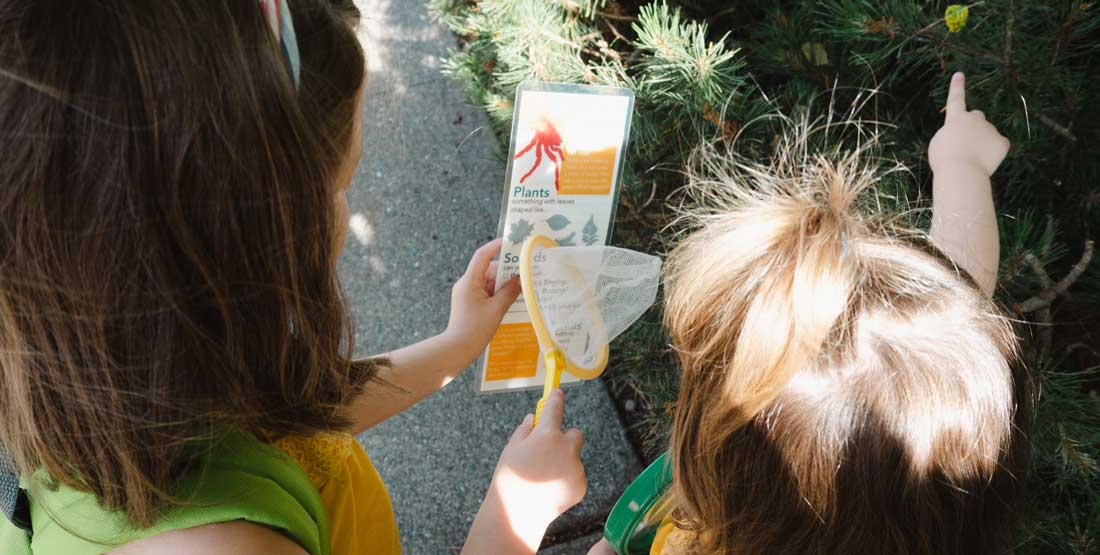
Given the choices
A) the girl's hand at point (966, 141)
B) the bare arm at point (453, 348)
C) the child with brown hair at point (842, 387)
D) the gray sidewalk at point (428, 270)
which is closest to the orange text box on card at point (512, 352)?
the bare arm at point (453, 348)

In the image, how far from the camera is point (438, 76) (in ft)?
8.29

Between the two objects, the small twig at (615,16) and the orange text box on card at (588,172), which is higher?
the small twig at (615,16)

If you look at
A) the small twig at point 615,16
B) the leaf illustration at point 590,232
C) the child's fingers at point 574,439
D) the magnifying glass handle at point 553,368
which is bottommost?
the child's fingers at point 574,439

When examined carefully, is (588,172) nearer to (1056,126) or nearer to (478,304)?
(478,304)

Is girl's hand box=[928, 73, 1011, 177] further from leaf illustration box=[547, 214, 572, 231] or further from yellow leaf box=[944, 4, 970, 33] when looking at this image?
leaf illustration box=[547, 214, 572, 231]

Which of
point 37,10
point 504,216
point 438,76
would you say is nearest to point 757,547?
point 504,216

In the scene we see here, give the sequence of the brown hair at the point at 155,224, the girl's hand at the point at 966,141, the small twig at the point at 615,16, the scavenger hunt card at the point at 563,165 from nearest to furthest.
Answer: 1. the brown hair at the point at 155,224
2. the scavenger hunt card at the point at 563,165
3. the girl's hand at the point at 966,141
4. the small twig at the point at 615,16

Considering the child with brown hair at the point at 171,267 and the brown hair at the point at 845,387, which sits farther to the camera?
the brown hair at the point at 845,387

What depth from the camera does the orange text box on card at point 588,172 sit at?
1.14 metres

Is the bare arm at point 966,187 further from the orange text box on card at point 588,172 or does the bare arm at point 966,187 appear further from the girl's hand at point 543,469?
the girl's hand at point 543,469

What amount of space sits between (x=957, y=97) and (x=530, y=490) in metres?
0.94

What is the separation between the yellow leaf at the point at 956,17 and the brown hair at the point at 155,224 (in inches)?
36.7

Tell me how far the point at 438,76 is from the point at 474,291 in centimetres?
145

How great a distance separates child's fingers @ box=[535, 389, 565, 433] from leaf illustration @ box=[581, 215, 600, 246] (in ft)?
0.82
